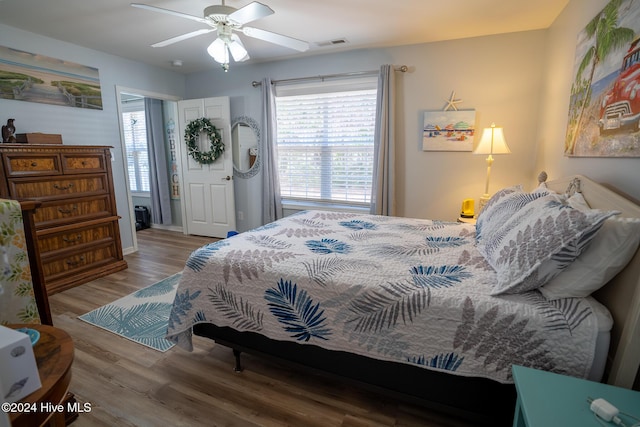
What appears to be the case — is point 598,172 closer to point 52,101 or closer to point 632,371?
point 632,371

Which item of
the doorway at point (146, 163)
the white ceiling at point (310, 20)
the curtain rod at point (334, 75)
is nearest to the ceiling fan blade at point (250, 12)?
the white ceiling at point (310, 20)

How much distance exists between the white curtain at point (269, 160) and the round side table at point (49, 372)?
332 centimetres

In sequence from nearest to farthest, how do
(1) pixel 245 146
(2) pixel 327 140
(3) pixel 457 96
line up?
(3) pixel 457 96, (2) pixel 327 140, (1) pixel 245 146

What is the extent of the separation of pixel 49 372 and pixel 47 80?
143 inches

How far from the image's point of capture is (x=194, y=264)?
173 centimetres

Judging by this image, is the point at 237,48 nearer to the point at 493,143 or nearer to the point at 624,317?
the point at 493,143

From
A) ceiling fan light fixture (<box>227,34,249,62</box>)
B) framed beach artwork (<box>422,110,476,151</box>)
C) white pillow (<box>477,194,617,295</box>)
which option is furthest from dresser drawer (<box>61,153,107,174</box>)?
white pillow (<box>477,194,617,295</box>)

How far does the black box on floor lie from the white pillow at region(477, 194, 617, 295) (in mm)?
5620

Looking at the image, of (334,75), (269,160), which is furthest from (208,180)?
(334,75)

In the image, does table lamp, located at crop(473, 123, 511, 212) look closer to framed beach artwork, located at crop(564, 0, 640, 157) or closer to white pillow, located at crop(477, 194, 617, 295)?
framed beach artwork, located at crop(564, 0, 640, 157)

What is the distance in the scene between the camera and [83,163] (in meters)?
3.06

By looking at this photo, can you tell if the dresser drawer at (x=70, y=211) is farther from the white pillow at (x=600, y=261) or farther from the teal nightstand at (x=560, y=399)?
the white pillow at (x=600, y=261)

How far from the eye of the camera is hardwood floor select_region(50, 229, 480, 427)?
148 centimetres

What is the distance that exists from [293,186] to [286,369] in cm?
282
